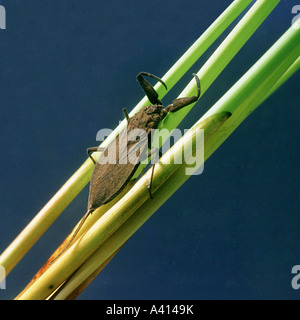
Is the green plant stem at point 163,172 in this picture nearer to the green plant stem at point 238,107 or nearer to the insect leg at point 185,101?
the green plant stem at point 238,107

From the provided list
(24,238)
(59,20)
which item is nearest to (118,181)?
(24,238)

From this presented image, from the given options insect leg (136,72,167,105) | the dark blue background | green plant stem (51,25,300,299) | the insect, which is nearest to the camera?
green plant stem (51,25,300,299)

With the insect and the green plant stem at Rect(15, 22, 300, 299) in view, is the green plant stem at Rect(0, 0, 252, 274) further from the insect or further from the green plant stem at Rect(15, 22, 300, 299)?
the green plant stem at Rect(15, 22, 300, 299)

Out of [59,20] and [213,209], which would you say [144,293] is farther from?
[59,20]

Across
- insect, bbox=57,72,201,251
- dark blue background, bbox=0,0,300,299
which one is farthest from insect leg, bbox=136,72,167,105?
dark blue background, bbox=0,0,300,299

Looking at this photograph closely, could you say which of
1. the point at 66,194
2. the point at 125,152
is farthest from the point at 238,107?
the point at 66,194
